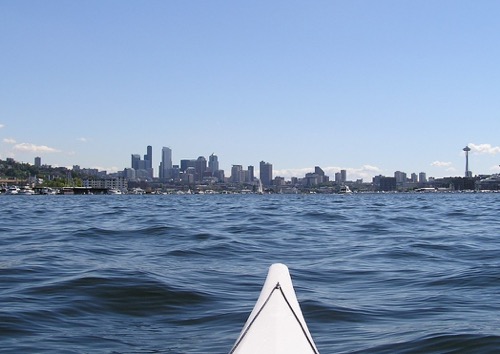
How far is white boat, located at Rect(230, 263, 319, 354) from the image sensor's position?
4.53 meters

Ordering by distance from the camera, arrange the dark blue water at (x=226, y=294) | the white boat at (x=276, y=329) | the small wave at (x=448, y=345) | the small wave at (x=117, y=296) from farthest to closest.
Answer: the small wave at (x=117, y=296) → the dark blue water at (x=226, y=294) → the small wave at (x=448, y=345) → the white boat at (x=276, y=329)

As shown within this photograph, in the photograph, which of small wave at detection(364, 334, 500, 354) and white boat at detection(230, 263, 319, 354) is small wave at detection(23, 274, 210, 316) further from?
white boat at detection(230, 263, 319, 354)

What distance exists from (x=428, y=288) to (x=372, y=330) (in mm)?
3765

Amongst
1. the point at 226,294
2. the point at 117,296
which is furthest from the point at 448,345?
the point at 117,296

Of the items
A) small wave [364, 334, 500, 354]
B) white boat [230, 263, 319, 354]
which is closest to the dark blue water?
small wave [364, 334, 500, 354]

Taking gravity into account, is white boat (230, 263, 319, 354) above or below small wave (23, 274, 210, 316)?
above

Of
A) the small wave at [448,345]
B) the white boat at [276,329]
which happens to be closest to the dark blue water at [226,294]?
the small wave at [448,345]

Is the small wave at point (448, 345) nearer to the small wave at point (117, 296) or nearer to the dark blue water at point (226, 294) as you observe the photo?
the dark blue water at point (226, 294)

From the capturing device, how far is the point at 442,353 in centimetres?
721

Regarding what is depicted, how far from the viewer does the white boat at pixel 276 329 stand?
4.53 meters

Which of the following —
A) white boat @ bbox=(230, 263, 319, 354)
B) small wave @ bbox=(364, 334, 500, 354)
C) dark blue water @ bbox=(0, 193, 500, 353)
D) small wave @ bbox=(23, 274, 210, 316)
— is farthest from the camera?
small wave @ bbox=(23, 274, 210, 316)

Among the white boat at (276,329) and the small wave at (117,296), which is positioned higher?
the white boat at (276,329)

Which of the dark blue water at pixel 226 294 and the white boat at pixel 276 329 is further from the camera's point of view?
the dark blue water at pixel 226 294

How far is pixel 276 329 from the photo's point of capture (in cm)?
467
